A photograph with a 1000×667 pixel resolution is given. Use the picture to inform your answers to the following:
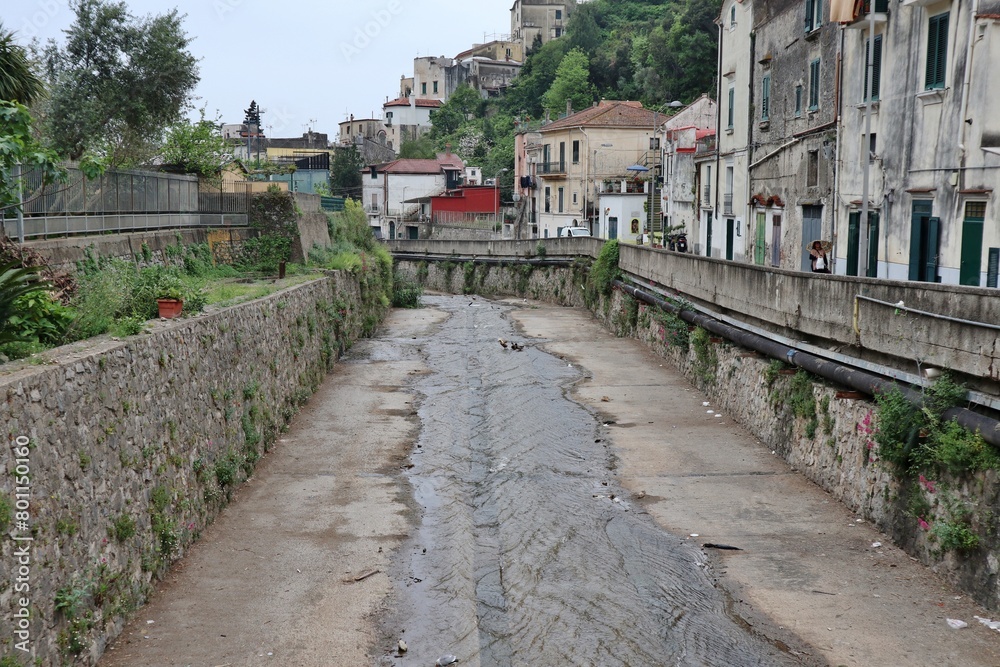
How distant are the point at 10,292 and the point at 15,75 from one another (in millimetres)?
5083

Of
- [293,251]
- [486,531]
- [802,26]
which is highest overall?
[802,26]

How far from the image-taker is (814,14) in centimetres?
2766

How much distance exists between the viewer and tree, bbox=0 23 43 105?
13555 mm

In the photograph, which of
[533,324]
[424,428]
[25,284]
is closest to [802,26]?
[533,324]

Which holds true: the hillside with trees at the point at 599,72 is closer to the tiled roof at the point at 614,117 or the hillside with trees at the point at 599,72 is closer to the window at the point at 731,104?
the tiled roof at the point at 614,117

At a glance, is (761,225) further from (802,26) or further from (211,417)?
(211,417)

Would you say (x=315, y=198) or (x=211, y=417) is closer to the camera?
(x=211, y=417)

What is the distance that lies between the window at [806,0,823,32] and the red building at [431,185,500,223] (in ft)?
164

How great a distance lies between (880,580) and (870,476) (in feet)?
6.98

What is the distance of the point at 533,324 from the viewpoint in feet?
123

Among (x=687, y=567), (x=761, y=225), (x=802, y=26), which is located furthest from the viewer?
(x=761, y=225)

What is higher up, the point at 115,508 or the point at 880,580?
the point at 115,508

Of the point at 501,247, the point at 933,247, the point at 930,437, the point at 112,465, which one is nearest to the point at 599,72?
the point at 501,247

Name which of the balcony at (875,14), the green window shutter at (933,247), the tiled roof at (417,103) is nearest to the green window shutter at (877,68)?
the balcony at (875,14)
